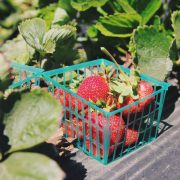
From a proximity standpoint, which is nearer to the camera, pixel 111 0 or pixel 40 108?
pixel 40 108

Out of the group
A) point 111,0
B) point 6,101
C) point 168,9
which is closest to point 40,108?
point 6,101

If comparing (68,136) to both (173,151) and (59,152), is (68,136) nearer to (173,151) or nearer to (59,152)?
(59,152)

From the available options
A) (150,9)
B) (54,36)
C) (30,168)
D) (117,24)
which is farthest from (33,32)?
(30,168)

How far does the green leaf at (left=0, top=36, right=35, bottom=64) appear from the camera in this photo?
1635mm

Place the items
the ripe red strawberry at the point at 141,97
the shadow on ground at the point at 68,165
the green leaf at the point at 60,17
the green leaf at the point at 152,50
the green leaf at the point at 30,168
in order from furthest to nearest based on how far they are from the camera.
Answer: the green leaf at the point at 60,17
the green leaf at the point at 152,50
the ripe red strawberry at the point at 141,97
the shadow on ground at the point at 68,165
the green leaf at the point at 30,168

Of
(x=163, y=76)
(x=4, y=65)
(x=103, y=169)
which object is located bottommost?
(x=103, y=169)

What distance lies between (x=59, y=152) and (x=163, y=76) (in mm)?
430

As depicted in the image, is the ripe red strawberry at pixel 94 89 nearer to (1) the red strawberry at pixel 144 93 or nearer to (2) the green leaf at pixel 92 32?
(1) the red strawberry at pixel 144 93

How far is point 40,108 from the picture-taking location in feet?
3.40

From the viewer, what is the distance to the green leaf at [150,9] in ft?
5.42

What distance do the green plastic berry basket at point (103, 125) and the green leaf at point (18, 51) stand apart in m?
0.27

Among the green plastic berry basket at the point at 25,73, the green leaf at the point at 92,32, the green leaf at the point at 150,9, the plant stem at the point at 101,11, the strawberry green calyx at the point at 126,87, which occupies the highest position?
the green leaf at the point at 150,9

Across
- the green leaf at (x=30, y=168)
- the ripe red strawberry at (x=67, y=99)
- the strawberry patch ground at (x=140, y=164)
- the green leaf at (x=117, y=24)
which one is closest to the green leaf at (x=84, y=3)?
the green leaf at (x=117, y=24)

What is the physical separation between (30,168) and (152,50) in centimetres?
73
